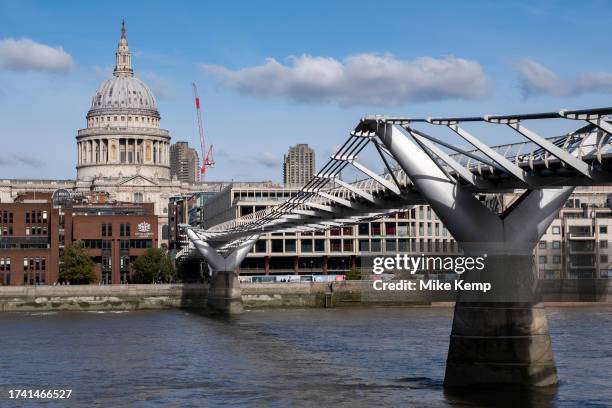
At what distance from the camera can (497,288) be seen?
44.8 meters

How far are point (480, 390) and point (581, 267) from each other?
8844 centimetres

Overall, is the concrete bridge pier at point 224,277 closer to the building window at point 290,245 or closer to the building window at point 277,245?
the building window at point 277,245

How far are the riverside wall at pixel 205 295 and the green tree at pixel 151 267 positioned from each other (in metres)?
24.2

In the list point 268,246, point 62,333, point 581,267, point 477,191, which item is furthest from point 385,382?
point 268,246

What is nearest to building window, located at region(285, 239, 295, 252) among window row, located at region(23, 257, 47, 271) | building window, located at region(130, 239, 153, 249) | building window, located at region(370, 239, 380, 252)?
building window, located at region(370, 239, 380, 252)

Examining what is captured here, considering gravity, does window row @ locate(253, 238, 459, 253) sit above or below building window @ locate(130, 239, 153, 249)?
below

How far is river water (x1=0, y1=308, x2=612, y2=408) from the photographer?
144 feet

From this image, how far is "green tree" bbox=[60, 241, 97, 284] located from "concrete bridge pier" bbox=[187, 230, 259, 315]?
77.9 feet

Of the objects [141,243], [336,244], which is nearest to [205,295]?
[336,244]

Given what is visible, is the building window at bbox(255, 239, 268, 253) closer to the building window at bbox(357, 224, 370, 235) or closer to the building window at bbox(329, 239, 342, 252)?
the building window at bbox(329, 239, 342, 252)

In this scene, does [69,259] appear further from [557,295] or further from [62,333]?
[62,333]

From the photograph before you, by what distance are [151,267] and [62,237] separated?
14208 mm

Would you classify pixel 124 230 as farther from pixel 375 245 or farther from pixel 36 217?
pixel 375 245

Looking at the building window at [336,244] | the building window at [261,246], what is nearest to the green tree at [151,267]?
the building window at [261,246]
